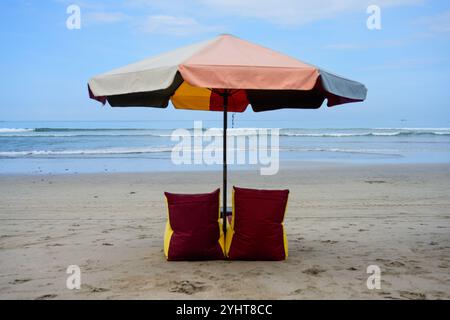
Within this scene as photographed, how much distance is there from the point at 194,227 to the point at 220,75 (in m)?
1.75

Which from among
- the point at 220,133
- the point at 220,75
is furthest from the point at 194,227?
the point at 220,133

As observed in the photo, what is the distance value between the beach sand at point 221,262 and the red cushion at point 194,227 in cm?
13

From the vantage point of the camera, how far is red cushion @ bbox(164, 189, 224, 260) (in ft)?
16.6

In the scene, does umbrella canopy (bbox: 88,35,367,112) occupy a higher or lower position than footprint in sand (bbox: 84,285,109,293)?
higher

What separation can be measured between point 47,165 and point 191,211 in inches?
561

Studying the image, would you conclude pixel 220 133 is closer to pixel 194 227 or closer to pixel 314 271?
pixel 194 227

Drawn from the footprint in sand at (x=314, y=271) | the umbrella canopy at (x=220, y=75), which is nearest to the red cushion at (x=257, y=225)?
the footprint in sand at (x=314, y=271)

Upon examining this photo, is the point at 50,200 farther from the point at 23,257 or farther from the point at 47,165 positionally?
the point at 47,165

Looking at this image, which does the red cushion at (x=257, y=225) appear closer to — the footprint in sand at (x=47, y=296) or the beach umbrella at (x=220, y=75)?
the beach umbrella at (x=220, y=75)

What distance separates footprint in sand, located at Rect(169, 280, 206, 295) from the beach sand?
17mm

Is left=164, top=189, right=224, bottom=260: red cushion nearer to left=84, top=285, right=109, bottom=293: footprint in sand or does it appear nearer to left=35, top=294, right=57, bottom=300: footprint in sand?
left=84, top=285, right=109, bottom=293: footprint in sand

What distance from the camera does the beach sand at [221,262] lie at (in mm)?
4387

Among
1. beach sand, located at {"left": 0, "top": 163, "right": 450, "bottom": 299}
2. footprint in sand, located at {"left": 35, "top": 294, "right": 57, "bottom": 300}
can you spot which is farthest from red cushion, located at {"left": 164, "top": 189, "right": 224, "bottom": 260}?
footprint in sand, located at {"left": 35, "top": 294, "right": 57, "bottom": 300}

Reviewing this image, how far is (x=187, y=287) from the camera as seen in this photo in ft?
14.4
